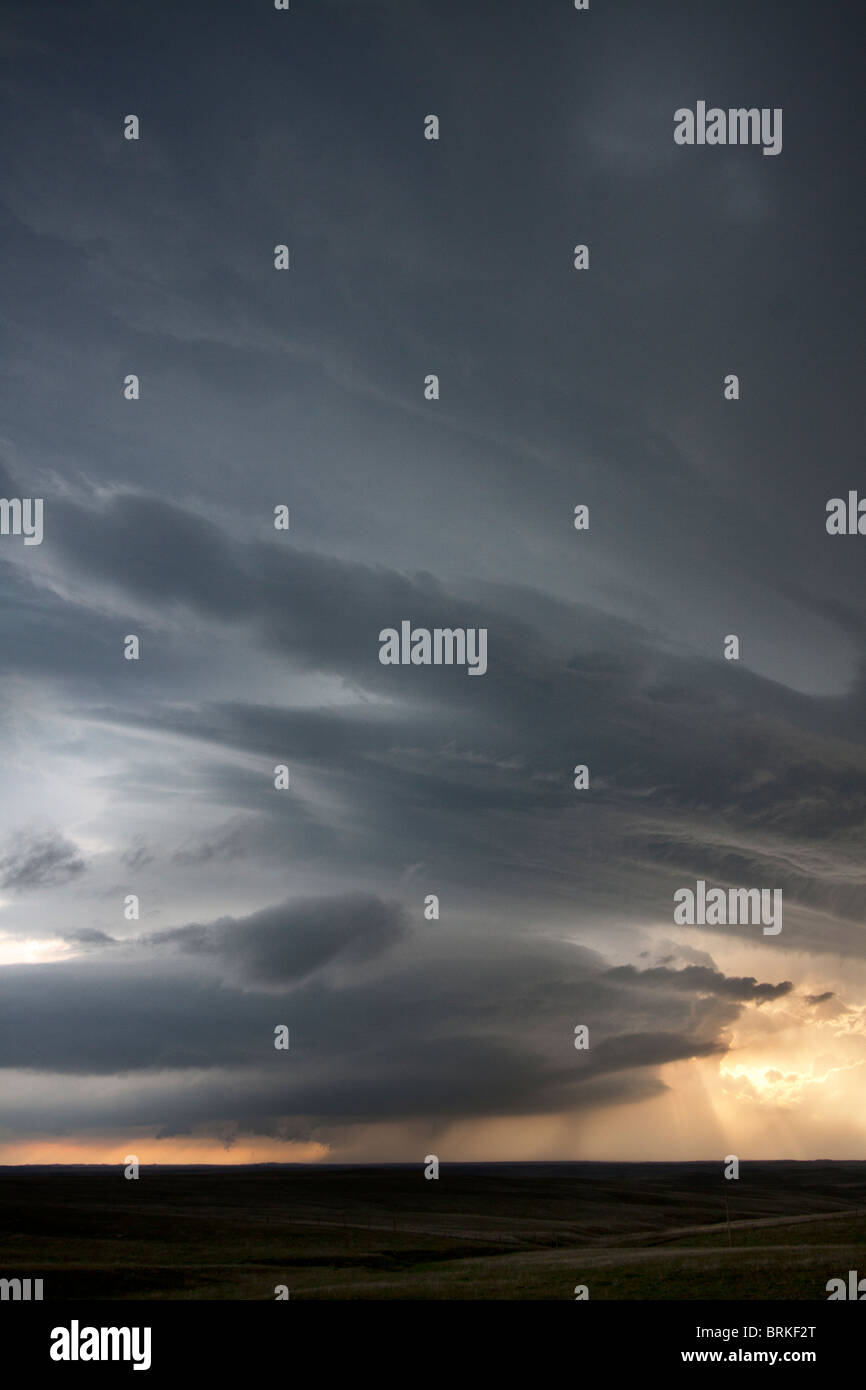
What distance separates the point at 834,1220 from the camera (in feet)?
230

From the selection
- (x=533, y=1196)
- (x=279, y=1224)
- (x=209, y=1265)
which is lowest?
(x=533, y=1196)

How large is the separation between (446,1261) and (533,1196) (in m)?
113
